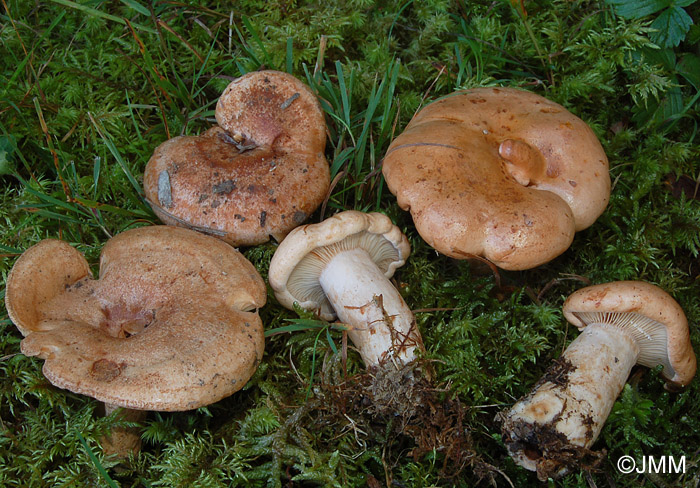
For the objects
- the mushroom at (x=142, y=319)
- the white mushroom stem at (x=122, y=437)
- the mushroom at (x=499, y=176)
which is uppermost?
the mushroom at (x=499, y=176)

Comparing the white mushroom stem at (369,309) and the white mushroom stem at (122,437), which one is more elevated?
the white mushroom stem at (369,309)

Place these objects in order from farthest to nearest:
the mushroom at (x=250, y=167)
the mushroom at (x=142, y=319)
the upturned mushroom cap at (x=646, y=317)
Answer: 1. the mushroom at (x=250, y=167)
2. the upturned mushroom cap at (x=646, y=317)
3. the mushroom at (x=142, y=319)

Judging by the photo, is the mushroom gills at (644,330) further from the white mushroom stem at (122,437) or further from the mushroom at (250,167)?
the white mushroom stem at (122,437)

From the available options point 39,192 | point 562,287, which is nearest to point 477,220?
point 562,287

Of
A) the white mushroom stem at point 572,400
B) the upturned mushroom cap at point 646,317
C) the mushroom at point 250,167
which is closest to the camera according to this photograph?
the white mushroom stem at point 572,400

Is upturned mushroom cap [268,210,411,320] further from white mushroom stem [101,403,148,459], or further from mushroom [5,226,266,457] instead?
white mushroom stem [101,403,148,459]

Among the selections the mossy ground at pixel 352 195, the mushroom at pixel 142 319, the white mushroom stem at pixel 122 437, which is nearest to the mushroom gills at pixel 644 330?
the mossy ground at pixel 352 195

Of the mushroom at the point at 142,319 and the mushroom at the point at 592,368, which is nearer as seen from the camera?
the mushroom at the point at 142,319

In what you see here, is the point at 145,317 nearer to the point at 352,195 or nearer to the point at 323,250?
the point at 323,250

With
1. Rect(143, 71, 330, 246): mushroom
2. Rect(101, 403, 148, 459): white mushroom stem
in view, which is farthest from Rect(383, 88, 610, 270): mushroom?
Rect(101, 403, 148, 459): white mushroom stem
